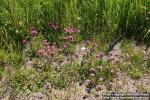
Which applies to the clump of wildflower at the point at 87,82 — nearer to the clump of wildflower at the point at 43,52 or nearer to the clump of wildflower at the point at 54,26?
the clump of wildflower at the point at 43,52

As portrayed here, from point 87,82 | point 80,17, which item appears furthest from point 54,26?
point 87,82

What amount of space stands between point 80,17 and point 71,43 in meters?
0.49

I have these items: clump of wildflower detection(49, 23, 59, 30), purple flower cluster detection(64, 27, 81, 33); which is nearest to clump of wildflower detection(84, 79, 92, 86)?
purple flower cluster detection(64, 27, 81, 33)

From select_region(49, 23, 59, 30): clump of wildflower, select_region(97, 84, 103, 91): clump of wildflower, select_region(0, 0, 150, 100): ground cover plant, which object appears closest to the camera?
select_region(97, 84, 103, 91): clump of wildflower

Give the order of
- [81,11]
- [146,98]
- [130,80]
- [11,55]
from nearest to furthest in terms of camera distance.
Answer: [146,98] < [130,80] < [11,55] < [81,11]

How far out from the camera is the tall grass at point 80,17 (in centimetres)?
515

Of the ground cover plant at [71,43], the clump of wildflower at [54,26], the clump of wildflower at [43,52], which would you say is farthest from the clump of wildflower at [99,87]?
the clump of wildflower at [54,26]

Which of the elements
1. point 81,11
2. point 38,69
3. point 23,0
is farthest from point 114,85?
point 23,0

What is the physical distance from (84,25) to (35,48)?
88cm

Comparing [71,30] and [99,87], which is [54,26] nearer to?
[71,30]

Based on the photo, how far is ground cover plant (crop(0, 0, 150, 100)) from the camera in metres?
4.61

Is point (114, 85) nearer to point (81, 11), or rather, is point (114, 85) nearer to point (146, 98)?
point (146, 98)

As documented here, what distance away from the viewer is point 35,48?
5.06 m

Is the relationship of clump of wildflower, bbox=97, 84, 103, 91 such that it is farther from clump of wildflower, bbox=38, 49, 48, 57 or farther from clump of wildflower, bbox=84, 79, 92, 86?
clump of wildflower, bbox=38, 49, 48, 57
